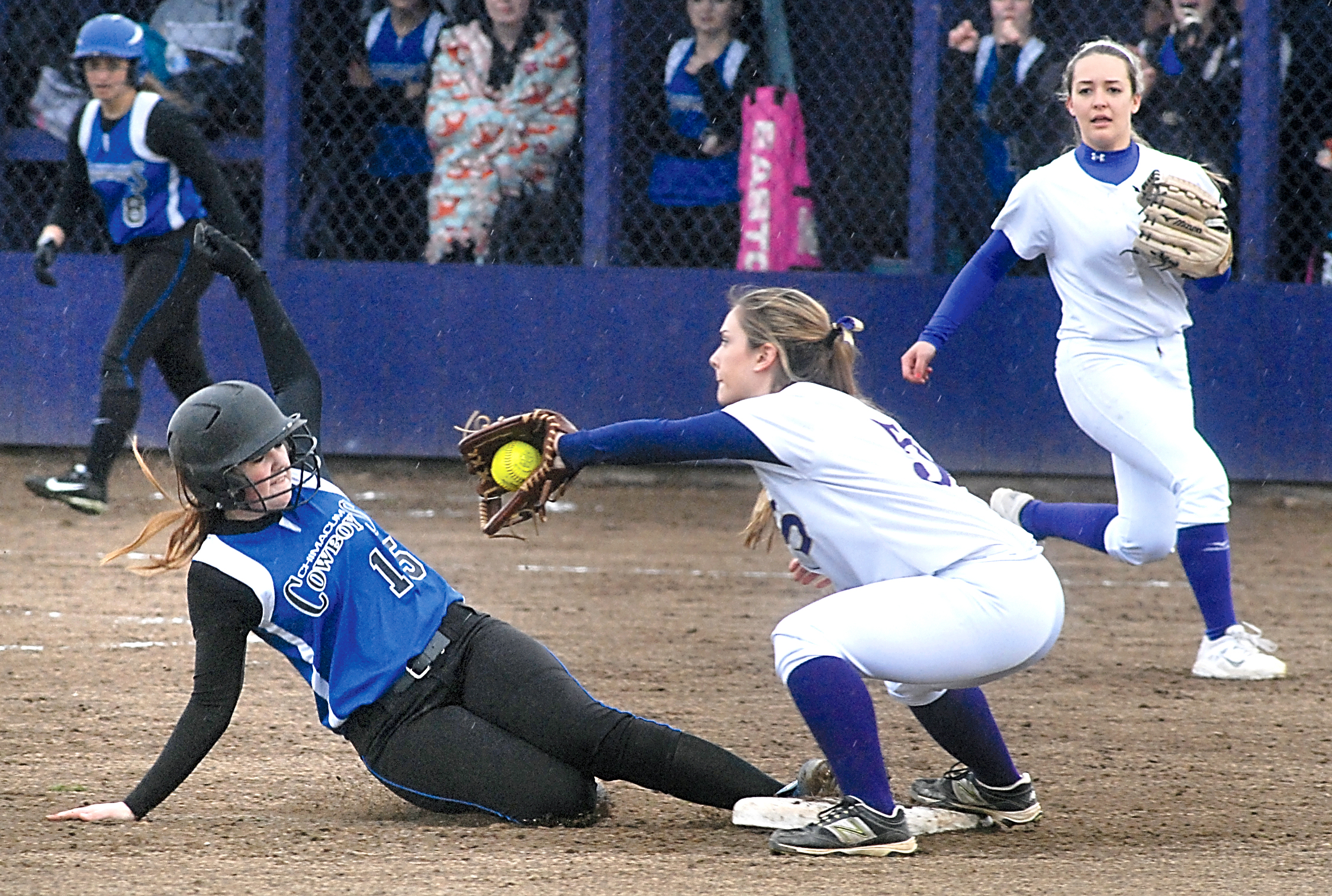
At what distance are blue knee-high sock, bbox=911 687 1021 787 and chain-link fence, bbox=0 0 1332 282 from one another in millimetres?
5917

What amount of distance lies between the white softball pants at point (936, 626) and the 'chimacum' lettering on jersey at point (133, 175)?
545 cm

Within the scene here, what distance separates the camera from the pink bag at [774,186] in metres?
9.68

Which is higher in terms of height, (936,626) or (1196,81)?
(1196,81)

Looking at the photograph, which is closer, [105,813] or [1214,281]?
[105,813]

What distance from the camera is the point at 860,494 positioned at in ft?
11.4

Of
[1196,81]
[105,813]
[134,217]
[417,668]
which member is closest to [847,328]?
[417,668]

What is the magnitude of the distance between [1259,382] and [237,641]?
23.2 ft

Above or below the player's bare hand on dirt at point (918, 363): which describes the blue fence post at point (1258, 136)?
above

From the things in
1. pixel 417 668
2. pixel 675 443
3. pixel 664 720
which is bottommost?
pixel 664 720

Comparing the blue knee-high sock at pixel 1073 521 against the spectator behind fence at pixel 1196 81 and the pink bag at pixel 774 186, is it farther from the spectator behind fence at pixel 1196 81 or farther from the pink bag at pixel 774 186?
the pink bag at pixel 774 186

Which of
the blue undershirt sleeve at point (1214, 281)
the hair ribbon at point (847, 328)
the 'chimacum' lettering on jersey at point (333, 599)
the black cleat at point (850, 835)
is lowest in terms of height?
the black cleat at point (850, 835)

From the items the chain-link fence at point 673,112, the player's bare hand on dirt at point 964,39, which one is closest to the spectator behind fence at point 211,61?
the chain-link fence at point 673,112

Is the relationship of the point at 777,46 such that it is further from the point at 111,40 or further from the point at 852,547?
the point at 852,547

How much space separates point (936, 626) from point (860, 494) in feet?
0.97
